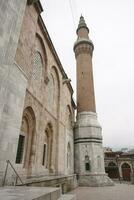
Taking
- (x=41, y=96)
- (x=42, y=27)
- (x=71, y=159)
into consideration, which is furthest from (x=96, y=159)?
(x=42, y=27)

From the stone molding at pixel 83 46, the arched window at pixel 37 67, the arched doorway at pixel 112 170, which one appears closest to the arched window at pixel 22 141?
the arched window at pixel 37 67

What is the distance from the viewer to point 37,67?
1100 cm

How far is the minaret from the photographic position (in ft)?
56.8

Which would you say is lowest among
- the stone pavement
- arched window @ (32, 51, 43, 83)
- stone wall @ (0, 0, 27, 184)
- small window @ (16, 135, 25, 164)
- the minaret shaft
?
the stone pavement

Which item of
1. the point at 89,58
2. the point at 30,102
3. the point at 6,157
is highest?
the point at 89,58

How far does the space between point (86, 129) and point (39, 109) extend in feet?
32.6

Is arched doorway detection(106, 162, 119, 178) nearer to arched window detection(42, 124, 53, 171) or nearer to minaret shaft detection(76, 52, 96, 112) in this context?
minaret shaft detection(76, 52, 96, 112)

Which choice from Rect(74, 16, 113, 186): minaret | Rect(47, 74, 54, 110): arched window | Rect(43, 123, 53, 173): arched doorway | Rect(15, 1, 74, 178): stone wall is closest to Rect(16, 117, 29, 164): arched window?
Rect(15, 1, 74, 178): stone wall

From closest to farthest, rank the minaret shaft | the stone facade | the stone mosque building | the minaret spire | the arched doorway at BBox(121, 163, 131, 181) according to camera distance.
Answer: the stone mosque building < the minaret shaft < the minaret spire < the arched doorway at BBox(121, 163, 131, 181) < the stone facade

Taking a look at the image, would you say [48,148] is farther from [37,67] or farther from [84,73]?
[84,73]

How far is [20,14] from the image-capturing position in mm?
6852

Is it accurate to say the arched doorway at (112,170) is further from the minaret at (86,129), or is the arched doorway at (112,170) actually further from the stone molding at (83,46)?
the stone molding at (83,46)

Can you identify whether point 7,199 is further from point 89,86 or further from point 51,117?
point 89,86

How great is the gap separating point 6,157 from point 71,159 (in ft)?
41.7
